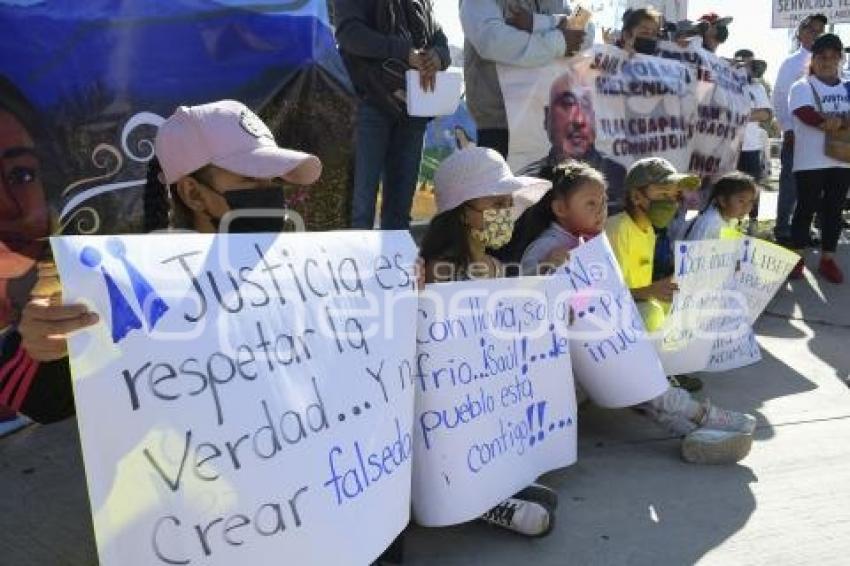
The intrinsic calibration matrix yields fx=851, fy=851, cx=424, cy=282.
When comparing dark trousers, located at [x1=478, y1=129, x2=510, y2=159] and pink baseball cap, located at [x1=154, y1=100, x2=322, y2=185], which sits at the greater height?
pink baseball cap, located at [x1=154, y1=100, x2=322, y2=185]

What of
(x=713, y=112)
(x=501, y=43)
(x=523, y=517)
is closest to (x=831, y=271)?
(x=713, y=112)

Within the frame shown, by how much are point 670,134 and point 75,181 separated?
3.78 meters

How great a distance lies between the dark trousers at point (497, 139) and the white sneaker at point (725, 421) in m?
1.95

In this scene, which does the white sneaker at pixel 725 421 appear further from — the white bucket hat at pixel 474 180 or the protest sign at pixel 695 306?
the white bucket hat at pixel 474 180

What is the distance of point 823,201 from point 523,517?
487 centimetres

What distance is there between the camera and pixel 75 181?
11.1 ft

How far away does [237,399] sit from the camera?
6.17 feet

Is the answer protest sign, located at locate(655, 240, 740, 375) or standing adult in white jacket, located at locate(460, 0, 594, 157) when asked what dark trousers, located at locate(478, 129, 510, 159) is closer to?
standing adult in white jacket, located at locate(460, 0, 594, 157)

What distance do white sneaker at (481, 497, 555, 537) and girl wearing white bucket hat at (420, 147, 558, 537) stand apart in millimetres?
880

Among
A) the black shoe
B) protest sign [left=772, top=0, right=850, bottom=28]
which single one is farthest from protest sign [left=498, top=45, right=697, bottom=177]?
protest sign [left=772, top=0, right=850, bottom=28]

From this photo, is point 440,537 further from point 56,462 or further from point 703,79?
point 703,79

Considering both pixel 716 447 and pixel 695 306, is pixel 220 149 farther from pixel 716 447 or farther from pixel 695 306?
pixel 695 306

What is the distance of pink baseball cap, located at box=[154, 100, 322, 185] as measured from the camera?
220 cm

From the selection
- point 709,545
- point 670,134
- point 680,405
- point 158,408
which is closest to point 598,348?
point 680,405
